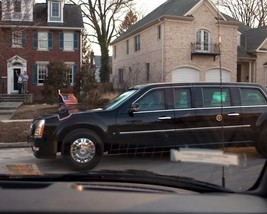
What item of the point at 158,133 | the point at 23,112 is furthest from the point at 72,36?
the point at 158,133

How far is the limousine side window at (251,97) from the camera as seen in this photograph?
8680 mm

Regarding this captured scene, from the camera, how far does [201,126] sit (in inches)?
318

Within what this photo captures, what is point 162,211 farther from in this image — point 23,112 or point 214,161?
point 23,112

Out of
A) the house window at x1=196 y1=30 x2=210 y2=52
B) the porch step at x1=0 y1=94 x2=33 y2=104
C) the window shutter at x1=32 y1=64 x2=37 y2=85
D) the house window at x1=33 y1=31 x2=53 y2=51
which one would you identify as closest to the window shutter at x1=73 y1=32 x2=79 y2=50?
the house window at x1=33 y1=31 x2=53 y2=51

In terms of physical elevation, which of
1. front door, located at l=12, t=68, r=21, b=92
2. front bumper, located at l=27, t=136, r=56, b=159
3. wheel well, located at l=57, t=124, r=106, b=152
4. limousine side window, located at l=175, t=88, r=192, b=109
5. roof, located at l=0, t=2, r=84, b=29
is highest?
roof, located at l=0, t=2, r=84, b=29

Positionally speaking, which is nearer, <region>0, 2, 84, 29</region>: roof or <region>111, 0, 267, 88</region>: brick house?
<region>111, 0, 267, 88</region>: brick house

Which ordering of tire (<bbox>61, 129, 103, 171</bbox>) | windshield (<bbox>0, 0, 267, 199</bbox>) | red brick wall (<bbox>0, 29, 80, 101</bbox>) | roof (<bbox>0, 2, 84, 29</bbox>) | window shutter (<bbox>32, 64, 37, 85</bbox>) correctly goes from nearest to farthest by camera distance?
windshield (<bbox>0, 0, 267, 199</bbox>)
tire (<bbox>61, 129, 103, 171</bbox>)
red brick wall (<bbox>0, 29, 80, 101</bbox>)
window shutter (<bbox>32, 64, 37, 85</bbox>)
roof (<bbox>0, 2, 84, 29</bbox>)

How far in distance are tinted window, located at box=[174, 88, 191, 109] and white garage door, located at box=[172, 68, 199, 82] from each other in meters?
23.0

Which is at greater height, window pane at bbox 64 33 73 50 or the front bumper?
window pane at bbox 64 33 73 50

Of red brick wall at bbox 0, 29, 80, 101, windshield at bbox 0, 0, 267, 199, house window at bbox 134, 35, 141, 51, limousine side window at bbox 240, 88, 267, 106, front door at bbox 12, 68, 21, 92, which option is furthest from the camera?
house window at bbox 134, 35, 141, 51

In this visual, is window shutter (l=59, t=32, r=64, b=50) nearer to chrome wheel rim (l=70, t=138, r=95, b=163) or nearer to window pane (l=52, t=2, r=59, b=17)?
window pane (l=52, t=2, r=59, b=17)

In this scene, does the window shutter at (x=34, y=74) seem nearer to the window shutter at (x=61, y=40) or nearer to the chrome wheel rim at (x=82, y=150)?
the window shutter at (x=61, y=40)

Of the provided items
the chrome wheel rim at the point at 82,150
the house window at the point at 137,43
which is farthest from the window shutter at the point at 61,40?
the chrome wheel rim at the point at 82,150

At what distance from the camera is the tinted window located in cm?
839
